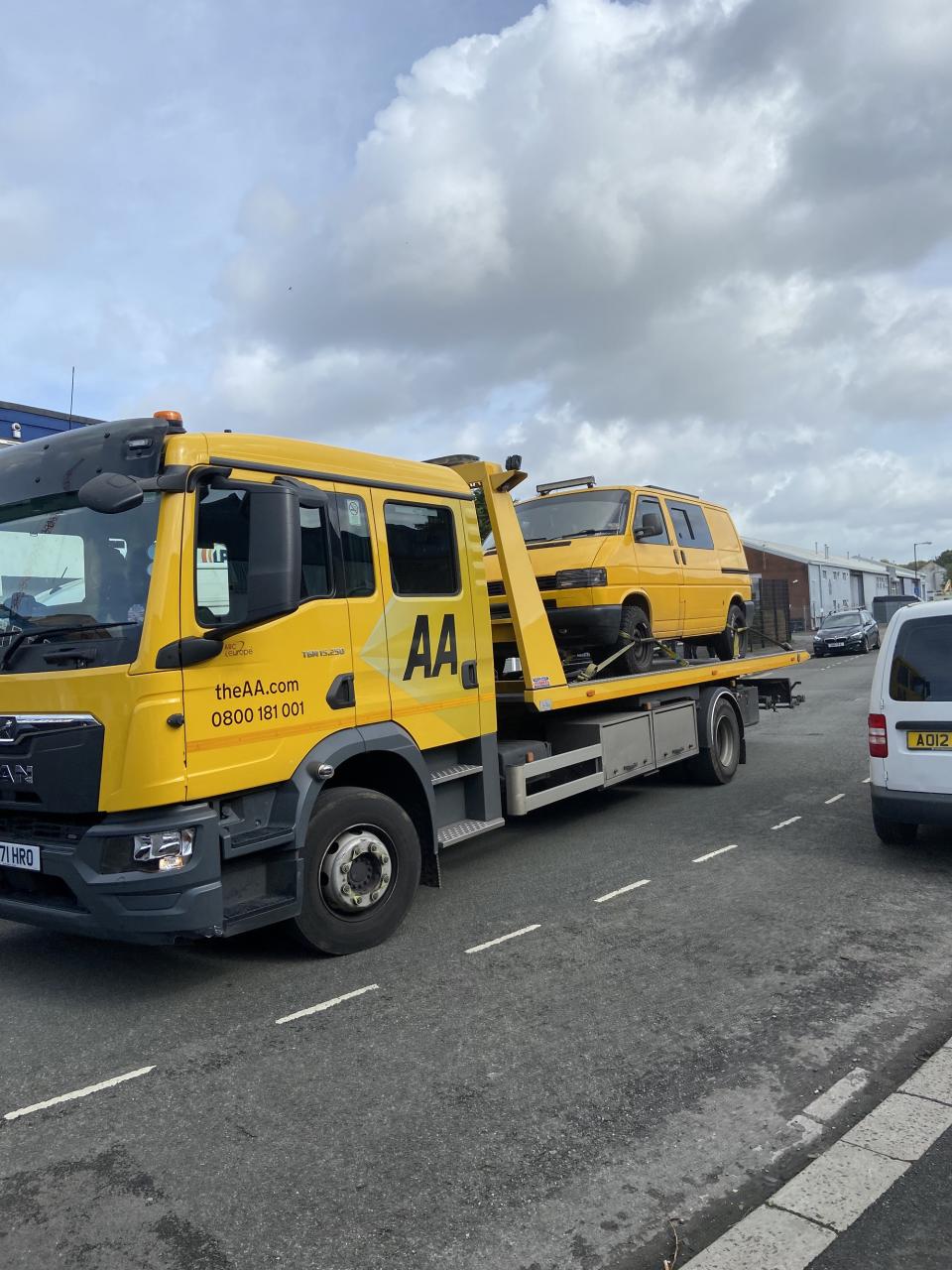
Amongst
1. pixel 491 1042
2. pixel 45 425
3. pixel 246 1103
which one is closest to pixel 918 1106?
pixel 491 1042

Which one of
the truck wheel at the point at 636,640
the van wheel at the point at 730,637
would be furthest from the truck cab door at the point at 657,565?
the van wheel at the point at 730,637

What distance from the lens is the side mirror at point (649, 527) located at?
8.36 metres

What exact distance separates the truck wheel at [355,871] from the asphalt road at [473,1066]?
0.52 ft

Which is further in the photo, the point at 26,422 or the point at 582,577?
the point at 26,422

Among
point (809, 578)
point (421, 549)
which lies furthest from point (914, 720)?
point (809, 578)

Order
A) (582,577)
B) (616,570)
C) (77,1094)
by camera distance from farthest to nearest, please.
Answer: (616,570)
(582,577)
(77,1094)

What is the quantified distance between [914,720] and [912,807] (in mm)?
565

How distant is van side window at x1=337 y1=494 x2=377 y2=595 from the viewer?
5027mm

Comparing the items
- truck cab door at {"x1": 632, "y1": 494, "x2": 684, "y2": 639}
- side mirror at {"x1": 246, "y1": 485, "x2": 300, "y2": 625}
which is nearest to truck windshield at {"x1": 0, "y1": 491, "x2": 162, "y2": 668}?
side mirror at {"x1": 246, "y1": 485, "x2": 300, "y2": 625}

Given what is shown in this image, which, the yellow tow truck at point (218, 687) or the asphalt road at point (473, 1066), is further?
the yellow tow truck at point (218, 687)

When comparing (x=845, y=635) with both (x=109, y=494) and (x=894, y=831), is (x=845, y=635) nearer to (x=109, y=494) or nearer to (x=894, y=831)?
(x=894, y=831)

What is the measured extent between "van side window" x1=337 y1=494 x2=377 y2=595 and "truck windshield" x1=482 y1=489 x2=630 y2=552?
3.21 m

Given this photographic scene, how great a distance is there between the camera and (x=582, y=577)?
775 cm

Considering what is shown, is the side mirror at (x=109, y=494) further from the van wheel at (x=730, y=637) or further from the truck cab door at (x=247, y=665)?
the van wheel at (x=730, y=637)
